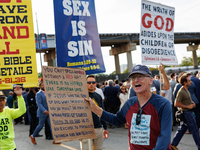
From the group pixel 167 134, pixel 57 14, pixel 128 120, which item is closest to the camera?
pixel 167 134

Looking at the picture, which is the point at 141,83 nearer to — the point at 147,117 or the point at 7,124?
the point at 147,117

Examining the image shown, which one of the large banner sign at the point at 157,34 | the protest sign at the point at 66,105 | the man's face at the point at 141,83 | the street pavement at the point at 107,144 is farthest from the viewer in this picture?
the street pavement at the point at 107,144

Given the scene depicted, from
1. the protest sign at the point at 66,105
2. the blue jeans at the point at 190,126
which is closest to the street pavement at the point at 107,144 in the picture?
the blue jeans at the point at 190,126

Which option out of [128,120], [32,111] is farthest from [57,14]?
[32,111]

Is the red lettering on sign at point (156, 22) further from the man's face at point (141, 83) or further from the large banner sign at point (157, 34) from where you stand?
the man's face at point (141, 83)

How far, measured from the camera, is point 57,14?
17.1ft

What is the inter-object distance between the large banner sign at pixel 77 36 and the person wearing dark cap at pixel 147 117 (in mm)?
2598

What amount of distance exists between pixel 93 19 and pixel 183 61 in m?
111

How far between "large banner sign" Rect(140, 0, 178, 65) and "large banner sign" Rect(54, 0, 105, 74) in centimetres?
141

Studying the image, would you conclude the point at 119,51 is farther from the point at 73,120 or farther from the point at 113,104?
the point at 73,120

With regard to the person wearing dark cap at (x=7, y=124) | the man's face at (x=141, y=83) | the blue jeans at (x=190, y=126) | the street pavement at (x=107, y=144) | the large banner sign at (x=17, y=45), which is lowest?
the street pavement at (x=107, y=144)

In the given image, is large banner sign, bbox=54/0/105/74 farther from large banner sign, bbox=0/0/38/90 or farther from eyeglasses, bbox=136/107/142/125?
eyeglasses, bbox=136/107/142/125

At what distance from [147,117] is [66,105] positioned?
44.2 inches

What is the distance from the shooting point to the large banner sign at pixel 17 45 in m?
4.45
